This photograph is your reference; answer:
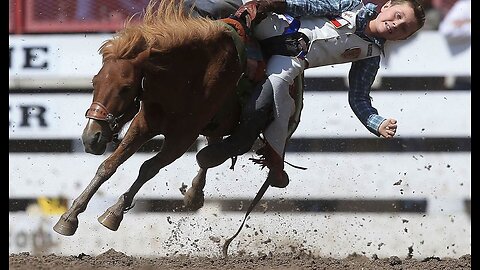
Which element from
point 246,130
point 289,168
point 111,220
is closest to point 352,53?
point 246,130

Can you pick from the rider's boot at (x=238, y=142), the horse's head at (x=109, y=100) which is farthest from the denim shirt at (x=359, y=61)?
the horse's head at (x=109, y=100)

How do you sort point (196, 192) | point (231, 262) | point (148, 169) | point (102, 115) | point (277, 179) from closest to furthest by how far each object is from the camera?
point (102, 115), point (148, 169), point (277, 179), point (196, 192), point (231, 262)

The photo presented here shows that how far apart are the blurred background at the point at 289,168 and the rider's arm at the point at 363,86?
101 cm

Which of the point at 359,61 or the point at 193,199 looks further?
the point at 193,199

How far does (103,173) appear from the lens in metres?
3.91

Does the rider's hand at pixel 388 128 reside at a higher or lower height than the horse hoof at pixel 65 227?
higher

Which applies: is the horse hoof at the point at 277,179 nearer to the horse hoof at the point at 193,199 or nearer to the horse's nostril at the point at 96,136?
the horse hoof at the point at 193,199

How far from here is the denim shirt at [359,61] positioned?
13.5 feet

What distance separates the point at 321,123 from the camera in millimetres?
5426

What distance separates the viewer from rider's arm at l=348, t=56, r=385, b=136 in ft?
14.1

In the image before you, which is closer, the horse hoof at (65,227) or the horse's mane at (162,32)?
the horse's mane at (162,32)

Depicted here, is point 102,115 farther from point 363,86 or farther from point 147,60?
point 363,86

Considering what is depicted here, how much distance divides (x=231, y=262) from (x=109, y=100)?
1.61m

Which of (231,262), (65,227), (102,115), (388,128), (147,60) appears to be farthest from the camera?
Result: (231,262)
